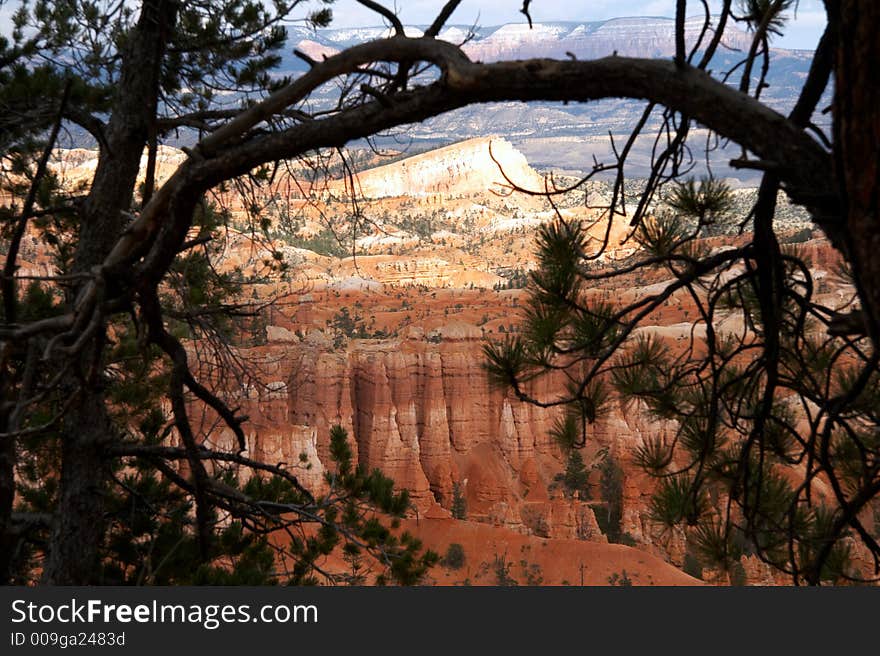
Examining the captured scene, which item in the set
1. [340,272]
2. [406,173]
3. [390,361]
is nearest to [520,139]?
[406,173]

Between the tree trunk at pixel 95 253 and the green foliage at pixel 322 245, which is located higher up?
the green foliage at pixel 322 245

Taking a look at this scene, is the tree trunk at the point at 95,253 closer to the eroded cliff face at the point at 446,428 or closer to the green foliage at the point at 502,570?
the green foliage at the point at 502,570

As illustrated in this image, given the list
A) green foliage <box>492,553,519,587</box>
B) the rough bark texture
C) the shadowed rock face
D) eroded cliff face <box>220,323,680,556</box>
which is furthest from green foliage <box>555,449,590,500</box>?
the shadowed rock face

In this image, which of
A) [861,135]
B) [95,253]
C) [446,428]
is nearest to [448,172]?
[446,428]

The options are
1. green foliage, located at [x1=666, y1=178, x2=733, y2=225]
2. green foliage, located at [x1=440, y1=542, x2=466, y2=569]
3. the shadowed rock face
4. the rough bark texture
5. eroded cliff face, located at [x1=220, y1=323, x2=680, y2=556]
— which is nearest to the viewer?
the rough bark texture

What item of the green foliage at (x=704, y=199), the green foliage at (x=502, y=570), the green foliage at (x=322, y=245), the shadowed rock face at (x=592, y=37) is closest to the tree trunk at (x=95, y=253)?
the green foliage at (x=704, y=199)

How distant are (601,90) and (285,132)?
630mm

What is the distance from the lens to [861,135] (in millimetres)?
1111

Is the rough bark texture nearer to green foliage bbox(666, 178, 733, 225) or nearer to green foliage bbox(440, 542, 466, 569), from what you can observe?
green foliage bbox(666, 178, 733, 225)

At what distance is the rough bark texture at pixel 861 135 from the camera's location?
109 centimetres

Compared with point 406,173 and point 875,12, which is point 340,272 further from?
point 875,12

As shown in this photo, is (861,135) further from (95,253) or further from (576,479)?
(576,479)

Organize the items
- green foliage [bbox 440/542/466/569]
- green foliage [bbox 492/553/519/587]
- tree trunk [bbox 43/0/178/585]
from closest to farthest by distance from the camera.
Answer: tree trunk [bbox 43/0/178/585] < green foliage [bbox 492/553/519/587] < green foliage [bbox 440/542/466/569]

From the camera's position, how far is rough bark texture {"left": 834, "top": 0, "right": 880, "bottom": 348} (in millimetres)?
1093
